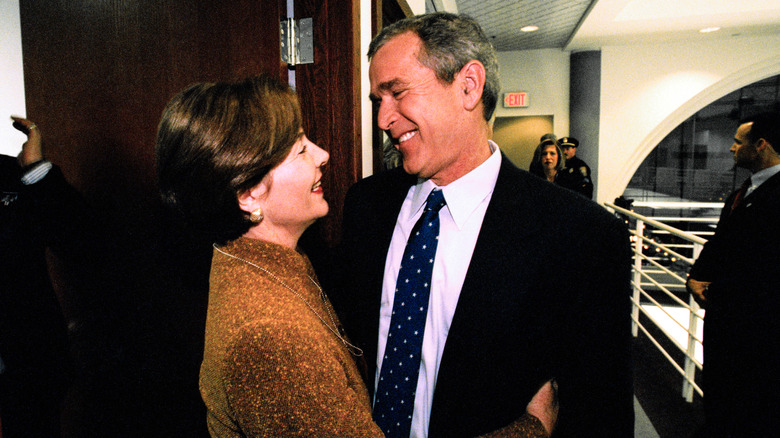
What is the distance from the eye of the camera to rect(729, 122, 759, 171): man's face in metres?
2.46

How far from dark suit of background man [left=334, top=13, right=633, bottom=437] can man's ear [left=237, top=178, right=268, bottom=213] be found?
36cm

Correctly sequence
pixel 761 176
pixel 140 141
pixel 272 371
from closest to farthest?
1. pixel 272 371
2. pixel 140 141
3. pixel 761 176

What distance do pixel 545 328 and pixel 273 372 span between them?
56 cm

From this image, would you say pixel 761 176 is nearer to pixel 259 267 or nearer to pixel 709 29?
pixel 259 267

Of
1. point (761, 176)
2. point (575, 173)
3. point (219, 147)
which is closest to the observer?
point (219, 147)

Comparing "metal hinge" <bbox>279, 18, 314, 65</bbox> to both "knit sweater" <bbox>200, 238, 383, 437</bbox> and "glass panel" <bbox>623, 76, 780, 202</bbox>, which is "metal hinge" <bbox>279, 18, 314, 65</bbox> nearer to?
"knit sweater" <bbox>200, 238, 383, 437</bbox>

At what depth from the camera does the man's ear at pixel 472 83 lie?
106cm

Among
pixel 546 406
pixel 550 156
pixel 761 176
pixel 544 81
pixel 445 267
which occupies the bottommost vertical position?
pixel 546 406

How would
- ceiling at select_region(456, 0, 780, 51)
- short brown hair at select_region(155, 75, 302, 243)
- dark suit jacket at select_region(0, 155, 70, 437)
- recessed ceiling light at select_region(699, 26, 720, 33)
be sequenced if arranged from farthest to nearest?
recessed ceiling light at select_region(699, 26, 720, 33) < ceiling at select_region(456, 0, 780, 51) < dark suit jacket at select_region(0, 155, 70, 437) < short brown hair at select_region(155, 75, 302, 243)

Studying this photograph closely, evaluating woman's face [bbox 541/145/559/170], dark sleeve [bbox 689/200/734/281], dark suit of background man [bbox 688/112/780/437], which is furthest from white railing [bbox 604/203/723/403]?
woman's face [bbox 541/145/559/170]

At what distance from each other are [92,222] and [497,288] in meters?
1.26

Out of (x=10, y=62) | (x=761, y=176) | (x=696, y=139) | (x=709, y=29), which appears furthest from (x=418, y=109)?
(x=696, y=139)

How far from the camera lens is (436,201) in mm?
1036

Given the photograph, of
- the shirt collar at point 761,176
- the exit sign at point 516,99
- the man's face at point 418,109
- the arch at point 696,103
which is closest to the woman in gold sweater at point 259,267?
the man's face at point 418,109
